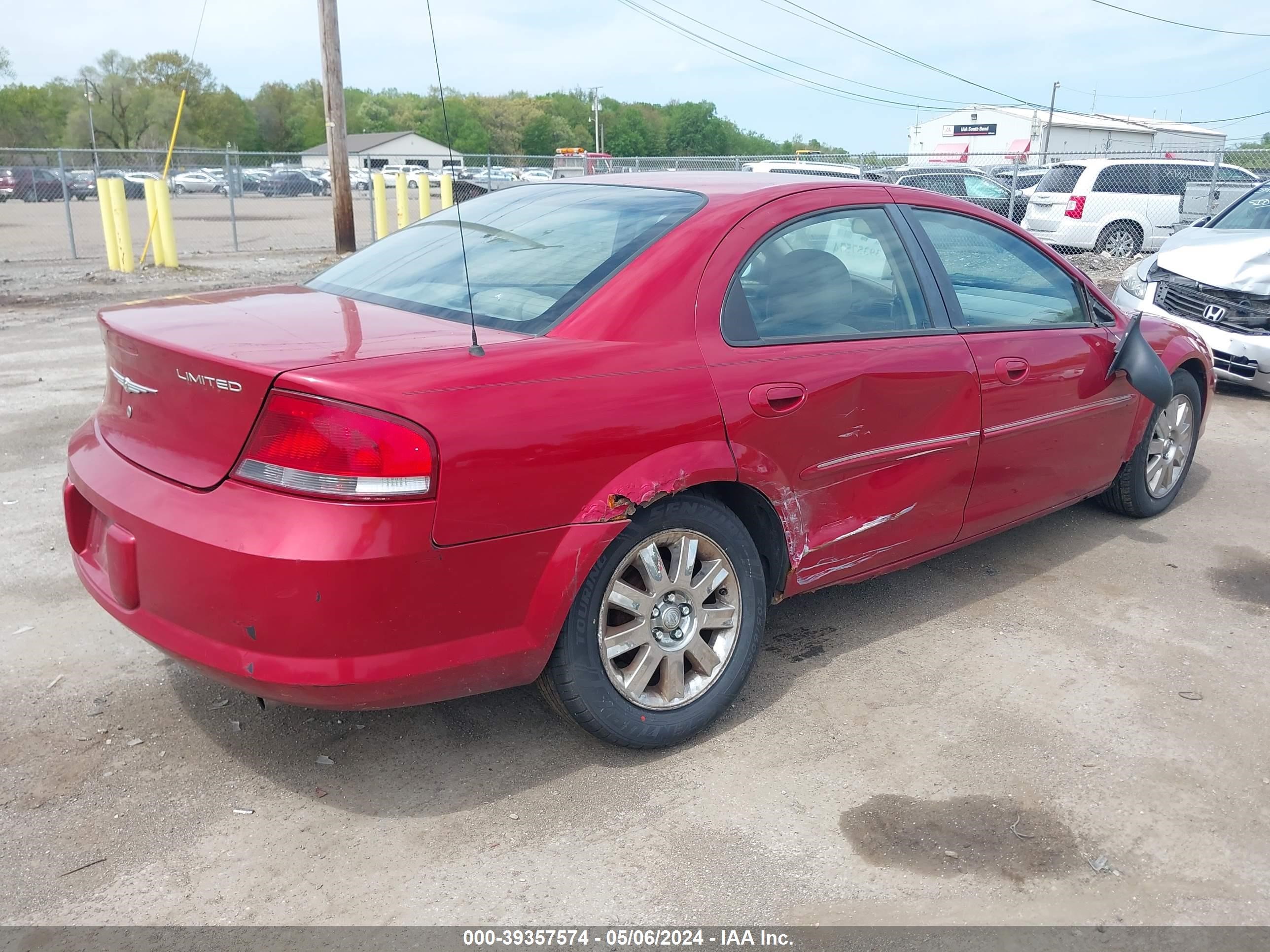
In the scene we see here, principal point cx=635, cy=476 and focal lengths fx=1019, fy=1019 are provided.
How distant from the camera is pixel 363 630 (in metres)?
2.36

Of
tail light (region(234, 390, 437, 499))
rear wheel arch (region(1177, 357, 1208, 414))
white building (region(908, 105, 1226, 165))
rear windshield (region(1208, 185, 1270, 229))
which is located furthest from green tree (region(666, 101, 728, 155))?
tail light (region(234, 390, 437, 499))

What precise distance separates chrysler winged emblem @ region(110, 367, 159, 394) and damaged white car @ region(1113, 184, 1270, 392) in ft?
21.4

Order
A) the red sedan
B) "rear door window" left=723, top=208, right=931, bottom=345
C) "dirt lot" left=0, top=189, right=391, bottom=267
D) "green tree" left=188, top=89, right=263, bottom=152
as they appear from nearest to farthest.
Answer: the red sedan
"rear door window" left=723, top=208, right=931, bottom=345
"dirt lot" left=0, top=189, right=391, bottom=267
"green tree" left=188, top=89, right=263, bottom=152

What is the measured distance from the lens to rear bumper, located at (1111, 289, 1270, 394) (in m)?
7.45

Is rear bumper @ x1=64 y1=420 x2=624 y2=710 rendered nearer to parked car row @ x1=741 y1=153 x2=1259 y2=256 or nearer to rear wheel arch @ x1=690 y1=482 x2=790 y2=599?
rear wheel arch @ x1=690 y1=482 x2=790 y2=599

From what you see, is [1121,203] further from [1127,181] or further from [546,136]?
[546,136]

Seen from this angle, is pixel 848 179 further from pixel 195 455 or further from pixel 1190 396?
pixel 1190 396

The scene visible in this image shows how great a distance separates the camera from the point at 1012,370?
3.79 m

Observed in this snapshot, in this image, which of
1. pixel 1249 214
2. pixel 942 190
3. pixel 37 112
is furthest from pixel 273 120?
pixel 1249 214

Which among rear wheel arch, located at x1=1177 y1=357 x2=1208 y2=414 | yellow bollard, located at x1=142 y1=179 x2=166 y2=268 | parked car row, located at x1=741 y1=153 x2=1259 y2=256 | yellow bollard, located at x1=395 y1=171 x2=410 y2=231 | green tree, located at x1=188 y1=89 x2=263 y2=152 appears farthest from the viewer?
green tree, located at x1=188 y1=89 x2=263 y2=152

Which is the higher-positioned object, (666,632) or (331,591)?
(331,591)

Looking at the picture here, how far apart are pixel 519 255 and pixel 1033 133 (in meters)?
60.8

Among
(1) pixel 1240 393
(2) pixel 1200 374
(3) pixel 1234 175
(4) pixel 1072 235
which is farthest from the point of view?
(3) pixel 1234 175

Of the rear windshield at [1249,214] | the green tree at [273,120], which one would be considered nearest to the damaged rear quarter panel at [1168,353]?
the rear windshield at [1249,214]
